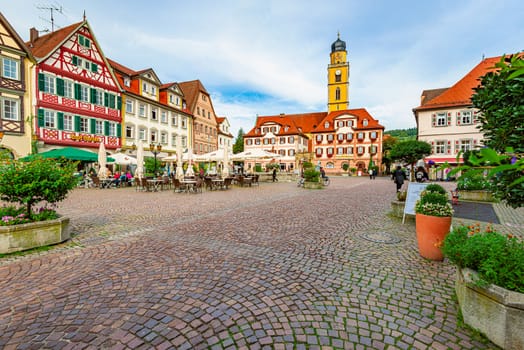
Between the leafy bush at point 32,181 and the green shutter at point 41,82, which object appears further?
the green shutter at point 41,82

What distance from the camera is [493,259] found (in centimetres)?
251

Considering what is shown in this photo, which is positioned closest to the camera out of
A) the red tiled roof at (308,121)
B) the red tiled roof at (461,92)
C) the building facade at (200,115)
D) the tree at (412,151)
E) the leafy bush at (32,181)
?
the leafy bush at (32,181)

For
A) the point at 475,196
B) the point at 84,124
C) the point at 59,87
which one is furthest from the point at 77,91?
the point at 475,196

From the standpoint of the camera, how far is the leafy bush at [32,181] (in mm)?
4984

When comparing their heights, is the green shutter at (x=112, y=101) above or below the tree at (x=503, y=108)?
above

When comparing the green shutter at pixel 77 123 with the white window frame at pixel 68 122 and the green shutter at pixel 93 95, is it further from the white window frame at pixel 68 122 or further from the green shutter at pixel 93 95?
the green shutter at pixel 93 95

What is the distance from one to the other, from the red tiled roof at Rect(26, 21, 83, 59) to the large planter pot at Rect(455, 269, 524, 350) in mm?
27880

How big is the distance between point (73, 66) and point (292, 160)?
39.0 meters

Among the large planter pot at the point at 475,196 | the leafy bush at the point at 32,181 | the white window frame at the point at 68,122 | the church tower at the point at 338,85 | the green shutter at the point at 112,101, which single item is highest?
the church tower at the point at 338,85

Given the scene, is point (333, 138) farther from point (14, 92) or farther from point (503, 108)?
point (503, 108)

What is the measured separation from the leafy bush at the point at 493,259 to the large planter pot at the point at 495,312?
0.30 ft

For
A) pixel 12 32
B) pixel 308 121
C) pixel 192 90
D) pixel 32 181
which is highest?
pixel 192 90

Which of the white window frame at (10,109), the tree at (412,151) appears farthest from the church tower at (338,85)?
the white window frame at (10,109)

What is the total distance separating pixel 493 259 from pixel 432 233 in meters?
2.10
